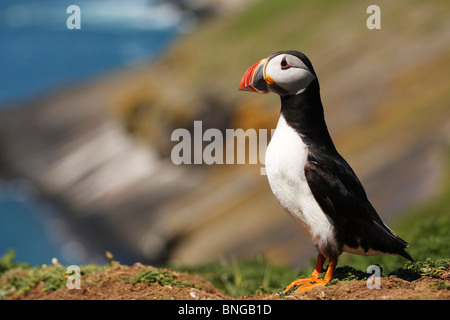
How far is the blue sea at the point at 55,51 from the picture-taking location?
137 feet

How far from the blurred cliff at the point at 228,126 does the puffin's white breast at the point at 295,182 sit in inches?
377

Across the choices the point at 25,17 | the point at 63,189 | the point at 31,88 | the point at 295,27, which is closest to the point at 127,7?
the point at 25,17

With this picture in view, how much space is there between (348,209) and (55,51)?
2977 inches

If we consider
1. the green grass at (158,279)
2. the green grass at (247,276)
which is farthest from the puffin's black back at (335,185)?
the green grass at (158,279)

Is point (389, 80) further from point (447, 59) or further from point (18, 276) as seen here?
point (18, 276)

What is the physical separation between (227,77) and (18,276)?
37309 millimetres

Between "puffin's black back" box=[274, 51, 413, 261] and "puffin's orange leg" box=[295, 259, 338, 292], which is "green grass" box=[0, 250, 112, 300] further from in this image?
"puffin's black back" box=[274, 51, 413, 261]

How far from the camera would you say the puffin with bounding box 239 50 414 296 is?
6.82m

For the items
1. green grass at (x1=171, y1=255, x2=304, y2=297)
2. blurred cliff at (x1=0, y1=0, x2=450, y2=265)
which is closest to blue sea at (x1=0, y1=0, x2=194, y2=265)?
blurred cliff at (x1=0, y1=0, x2=450, y2=265)

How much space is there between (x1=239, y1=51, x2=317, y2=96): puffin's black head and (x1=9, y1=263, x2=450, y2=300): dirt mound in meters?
2.22

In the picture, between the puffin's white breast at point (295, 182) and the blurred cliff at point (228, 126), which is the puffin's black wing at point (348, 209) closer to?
the puffin's white breast at point (295, 182)

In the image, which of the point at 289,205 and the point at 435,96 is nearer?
the point at 289,205

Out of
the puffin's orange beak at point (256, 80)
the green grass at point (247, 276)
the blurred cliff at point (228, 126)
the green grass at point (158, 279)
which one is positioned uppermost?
the blurred cliff at point (228, 126)

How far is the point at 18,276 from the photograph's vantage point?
29.6ft
